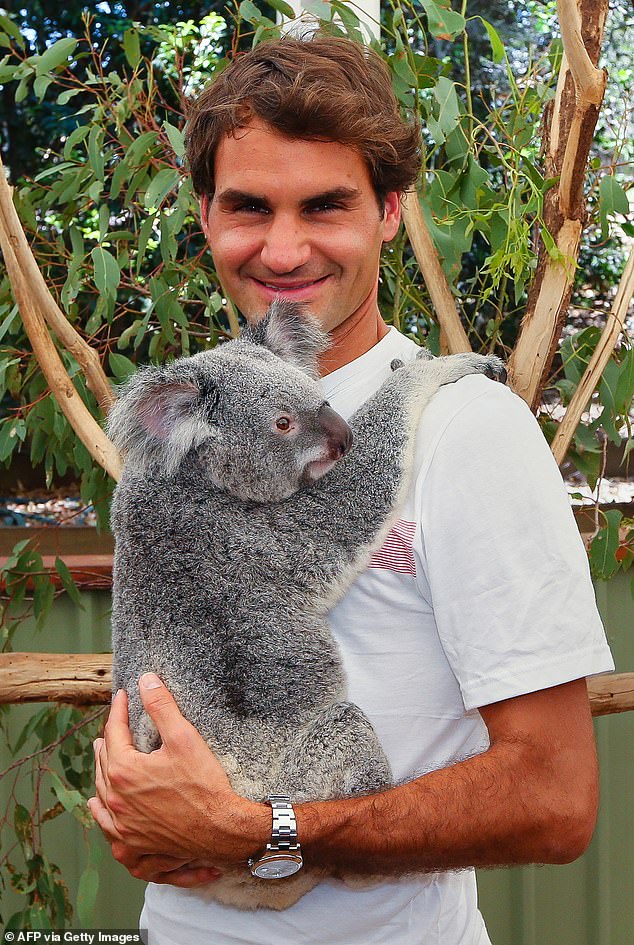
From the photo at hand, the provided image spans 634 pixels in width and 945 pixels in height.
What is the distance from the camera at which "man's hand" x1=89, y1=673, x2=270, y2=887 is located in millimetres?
1034

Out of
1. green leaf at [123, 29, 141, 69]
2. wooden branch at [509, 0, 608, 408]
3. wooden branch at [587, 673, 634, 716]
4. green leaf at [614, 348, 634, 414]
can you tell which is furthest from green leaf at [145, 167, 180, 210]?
wooden branch at [587, 673, 634, 716]

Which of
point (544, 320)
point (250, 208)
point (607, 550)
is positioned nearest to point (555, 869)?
point (607, 550)

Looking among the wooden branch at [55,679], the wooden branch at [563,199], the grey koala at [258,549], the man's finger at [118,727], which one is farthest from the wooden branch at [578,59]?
the wooden branch at [55,679]

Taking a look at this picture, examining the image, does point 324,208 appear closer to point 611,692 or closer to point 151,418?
point 151,418

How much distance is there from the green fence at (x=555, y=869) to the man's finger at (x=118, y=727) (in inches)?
65.1

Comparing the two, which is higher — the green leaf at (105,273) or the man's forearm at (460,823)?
the green leaf at (105,273)

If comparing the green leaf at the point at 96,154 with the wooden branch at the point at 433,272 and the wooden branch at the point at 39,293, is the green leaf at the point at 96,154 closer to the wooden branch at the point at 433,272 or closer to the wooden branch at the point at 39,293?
the wooden branch at the point at 39,293

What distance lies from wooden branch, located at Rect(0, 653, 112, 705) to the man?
690 mm

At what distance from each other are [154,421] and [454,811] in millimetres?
639

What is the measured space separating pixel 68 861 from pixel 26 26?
9.81ft

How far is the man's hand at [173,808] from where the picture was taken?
103 cm

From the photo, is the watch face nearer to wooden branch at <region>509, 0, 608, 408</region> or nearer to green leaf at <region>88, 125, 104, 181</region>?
wooden branch at <region>509, 0, 608, 408</region>

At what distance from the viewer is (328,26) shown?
5.33 ft

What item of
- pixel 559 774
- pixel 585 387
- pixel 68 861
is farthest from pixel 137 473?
pixel 68 861
